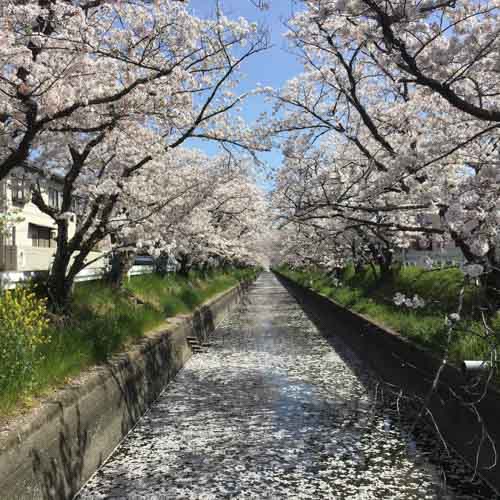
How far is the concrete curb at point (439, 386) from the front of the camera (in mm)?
5665

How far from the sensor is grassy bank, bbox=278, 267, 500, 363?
297 inches

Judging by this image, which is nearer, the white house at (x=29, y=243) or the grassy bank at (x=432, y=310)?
the grassy bank at (x=432, y=310)

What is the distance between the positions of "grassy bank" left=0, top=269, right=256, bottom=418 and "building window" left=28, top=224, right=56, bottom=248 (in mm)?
19847

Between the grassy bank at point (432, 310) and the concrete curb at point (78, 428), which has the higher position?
the grassy bank at point (432, 310)

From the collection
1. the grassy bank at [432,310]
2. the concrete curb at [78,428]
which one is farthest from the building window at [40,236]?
the concrete curb at [78,428]

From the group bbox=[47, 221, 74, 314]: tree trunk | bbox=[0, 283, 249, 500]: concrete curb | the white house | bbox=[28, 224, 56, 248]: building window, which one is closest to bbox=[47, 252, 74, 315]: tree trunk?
bbox=[47, 221, 74, 314]: tree trunk

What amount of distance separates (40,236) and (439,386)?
34.0 metres

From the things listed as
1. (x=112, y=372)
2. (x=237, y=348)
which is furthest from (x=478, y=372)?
(x=237, y=348)

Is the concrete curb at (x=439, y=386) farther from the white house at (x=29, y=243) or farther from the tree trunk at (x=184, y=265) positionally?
the tree trunk at (x=184, y=265)

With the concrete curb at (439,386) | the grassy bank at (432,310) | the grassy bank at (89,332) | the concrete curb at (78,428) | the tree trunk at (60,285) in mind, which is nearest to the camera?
the concrete curb at (78,428)

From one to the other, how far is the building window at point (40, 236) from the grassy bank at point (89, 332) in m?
19.8

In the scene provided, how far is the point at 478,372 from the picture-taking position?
587cm

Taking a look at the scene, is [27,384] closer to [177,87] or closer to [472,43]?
[177,87]

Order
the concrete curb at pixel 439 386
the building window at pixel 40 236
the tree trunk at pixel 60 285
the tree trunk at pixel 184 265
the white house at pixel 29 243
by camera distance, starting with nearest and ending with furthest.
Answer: the concrete curb at pixel 439 386 → the tree trunk at pixel 60 285 → the white house at pixel 29 243 → the tree trunk at pixel 184 265 → the building window at pixel 40 236
